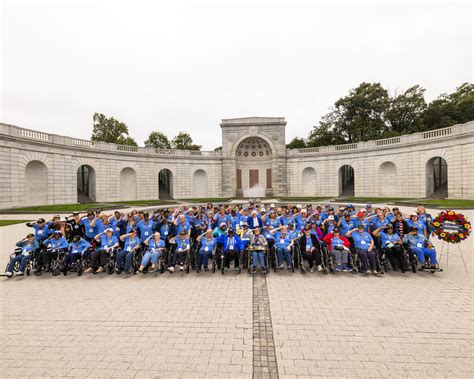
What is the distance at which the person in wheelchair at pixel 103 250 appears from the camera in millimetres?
7996

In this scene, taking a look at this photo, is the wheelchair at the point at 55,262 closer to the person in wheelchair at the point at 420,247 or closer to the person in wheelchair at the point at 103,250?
the person in wheelchair at the point at 103,250

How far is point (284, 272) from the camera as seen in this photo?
7.94 m

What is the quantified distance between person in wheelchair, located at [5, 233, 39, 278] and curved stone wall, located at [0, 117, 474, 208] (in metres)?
19.4

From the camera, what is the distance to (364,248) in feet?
25.7

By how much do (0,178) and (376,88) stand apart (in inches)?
1987

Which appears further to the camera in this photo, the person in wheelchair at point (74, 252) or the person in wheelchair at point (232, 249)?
the person in wheelchair at point (232, 249)

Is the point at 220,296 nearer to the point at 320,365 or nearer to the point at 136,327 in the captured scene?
the point at 136,327

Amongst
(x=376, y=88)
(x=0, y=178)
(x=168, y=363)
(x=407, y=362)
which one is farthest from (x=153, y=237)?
(x=376, y=88)

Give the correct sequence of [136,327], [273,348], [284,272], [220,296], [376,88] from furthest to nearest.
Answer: [376,88] → [284,272] → [220,296] → [136,327] → [273,348]

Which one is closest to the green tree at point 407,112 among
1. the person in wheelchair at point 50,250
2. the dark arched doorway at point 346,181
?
the dark arched doorway at point 346,181

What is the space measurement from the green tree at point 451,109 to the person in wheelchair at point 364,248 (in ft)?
128

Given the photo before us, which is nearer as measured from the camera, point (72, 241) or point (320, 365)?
point (320, 365)

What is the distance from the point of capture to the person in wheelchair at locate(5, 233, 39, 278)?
7629 millimetres

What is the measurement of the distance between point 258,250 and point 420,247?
5002mm
